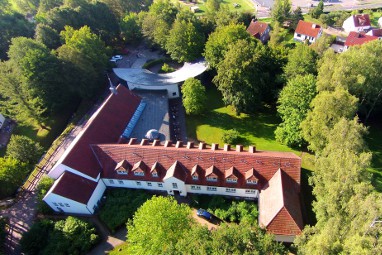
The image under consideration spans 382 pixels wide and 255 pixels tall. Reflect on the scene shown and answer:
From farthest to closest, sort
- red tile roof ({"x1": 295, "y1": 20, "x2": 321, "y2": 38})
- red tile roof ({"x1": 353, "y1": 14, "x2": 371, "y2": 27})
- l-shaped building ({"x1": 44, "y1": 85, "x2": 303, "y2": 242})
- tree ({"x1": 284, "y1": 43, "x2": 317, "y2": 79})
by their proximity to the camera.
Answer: red tile roof ({"x1": 353, "y1": 14, "x2": 371, "y2": 27})
red tile roof ({"x1": 295, "y1": 20, "x2": 321, "y2": 38})
tree ({"x1": 284, "y1": 43, "x2": 317, "y2": 79})
l-shaped building ({"x1": 44, "y1": 85, "x2": 303, "y2": 242})

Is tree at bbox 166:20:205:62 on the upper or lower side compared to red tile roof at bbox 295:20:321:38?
upper

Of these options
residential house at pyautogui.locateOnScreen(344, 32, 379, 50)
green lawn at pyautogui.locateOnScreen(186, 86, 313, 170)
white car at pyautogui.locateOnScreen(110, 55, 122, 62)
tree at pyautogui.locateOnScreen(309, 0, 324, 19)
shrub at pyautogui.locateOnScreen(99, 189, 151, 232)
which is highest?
tree at pyautogui.locateOnScreen(309, 0, 324, 19)

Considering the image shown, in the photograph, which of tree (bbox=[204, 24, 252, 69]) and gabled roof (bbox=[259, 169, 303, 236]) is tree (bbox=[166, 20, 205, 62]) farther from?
gabled roof (bbox=[259, 169, 303, 236])

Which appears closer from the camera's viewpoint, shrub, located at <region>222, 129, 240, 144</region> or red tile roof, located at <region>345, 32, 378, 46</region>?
shrub, located at <region>222, 129, 240, 144</region>

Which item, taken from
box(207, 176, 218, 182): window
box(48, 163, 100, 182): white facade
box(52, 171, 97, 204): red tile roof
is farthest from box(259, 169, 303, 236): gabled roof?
box(48, 163, 100, 182): white facade

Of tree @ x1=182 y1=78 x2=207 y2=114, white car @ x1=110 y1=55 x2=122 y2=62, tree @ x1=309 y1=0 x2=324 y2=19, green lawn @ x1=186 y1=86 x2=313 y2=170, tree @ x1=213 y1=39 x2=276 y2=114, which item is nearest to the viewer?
green lawn @ x1=186 y1=86 x2=313 y2=170

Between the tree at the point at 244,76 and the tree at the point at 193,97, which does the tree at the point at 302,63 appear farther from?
the tree at the point at 193,97

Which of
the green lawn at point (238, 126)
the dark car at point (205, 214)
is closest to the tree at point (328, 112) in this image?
the green lawn at point (238, 126)
